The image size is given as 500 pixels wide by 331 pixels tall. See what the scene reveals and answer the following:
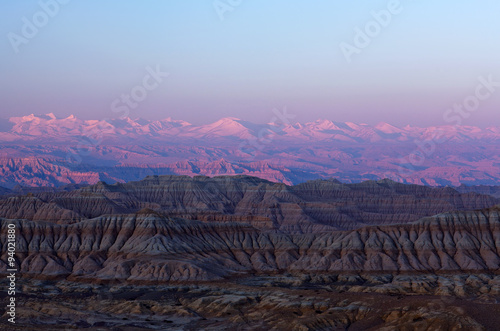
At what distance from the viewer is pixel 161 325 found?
121m

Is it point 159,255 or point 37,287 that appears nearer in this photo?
point 37,287

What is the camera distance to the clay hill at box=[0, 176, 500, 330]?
382ft

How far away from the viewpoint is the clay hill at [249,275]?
116m

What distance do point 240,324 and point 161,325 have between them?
1213cm

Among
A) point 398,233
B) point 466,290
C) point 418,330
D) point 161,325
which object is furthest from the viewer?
point 398,233

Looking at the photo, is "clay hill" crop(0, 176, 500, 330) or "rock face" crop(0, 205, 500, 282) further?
"rock face" crop(0, 205, 500, 282)

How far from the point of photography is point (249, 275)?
174000mm

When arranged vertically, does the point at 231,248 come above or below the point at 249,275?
above

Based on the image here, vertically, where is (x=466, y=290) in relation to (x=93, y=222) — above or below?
below

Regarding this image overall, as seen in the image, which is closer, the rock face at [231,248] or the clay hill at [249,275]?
the clay hill at [249,275]

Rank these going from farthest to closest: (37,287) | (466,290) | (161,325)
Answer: (37,287) < (466,290) < (161,325)

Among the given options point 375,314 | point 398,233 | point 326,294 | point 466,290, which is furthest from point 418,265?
point 375,314

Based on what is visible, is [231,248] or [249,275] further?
[231,248]

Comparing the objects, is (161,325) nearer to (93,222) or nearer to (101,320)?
(101,320)
